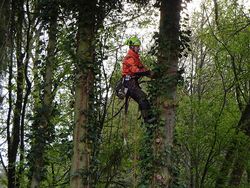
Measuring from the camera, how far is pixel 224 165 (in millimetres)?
12820

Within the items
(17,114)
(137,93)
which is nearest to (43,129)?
(137,93)

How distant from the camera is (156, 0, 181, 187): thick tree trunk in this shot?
5.71 meters

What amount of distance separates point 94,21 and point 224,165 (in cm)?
724

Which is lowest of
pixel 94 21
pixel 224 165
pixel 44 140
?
pixel 224 165

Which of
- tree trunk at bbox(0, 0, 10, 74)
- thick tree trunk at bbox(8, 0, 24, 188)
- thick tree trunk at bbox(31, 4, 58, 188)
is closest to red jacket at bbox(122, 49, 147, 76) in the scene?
thick tree trunk at bbox(31, 4, 58, 188)

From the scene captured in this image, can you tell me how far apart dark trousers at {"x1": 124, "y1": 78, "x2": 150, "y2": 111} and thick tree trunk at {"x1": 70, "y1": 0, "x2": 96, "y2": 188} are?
2.44 ft

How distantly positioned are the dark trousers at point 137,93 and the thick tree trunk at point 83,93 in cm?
74

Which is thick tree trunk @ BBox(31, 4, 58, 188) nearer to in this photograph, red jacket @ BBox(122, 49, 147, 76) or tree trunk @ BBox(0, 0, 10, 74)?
tree trunk @ BBox(0, 0, 10, 74)

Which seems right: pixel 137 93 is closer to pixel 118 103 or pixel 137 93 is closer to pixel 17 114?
pixel 118 103

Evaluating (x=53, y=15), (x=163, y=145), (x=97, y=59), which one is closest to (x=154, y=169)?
(x=163, y=145)

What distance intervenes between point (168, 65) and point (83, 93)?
173 cm

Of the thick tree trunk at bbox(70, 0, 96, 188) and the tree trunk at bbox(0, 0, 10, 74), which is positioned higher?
the tree trunk at bbox(0, 0, 10, 74)

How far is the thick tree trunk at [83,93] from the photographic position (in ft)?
22.4

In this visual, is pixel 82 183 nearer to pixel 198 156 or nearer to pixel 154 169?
pixel 154 169
